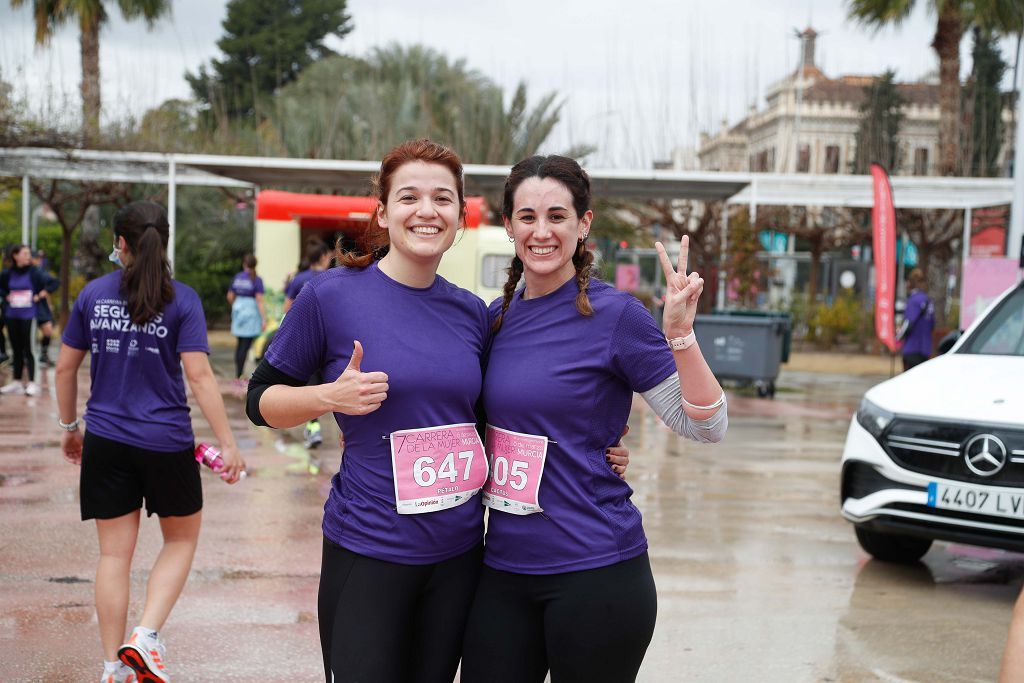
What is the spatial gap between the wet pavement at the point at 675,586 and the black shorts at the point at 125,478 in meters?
0.71

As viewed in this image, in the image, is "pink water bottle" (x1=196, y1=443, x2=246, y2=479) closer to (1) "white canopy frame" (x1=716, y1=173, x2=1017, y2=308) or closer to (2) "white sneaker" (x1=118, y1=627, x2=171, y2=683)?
(2) "white sneaker" (x1=118, y1=627, x2=171, y2=683)

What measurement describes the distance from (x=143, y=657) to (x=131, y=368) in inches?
41.5

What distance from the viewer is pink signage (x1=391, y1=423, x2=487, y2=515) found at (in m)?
2.63

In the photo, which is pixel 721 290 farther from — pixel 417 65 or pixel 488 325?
pixel 488 325

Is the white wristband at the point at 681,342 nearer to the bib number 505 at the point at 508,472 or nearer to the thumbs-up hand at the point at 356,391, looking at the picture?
the bib number 505 at the point at 508,472

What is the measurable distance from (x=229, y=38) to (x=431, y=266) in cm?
5262

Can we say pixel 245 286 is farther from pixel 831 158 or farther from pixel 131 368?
pixel 831 158

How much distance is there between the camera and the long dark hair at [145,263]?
4172 mm

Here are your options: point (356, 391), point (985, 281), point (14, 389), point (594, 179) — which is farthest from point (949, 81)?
point (356, 391)

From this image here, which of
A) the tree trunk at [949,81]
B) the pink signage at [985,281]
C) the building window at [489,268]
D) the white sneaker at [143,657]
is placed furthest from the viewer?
the tree trunk at [949,81]

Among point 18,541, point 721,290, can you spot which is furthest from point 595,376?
point 721,290

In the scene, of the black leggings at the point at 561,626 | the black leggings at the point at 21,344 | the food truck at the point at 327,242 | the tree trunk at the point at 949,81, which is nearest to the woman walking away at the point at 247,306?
the food truck at the point at 327,242

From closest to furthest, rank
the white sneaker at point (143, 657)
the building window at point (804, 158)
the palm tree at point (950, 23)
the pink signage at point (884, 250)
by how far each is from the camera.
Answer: the white sneaker at point (143, 657), the pink signage at point (884, 250), the palm tree at point (950, 23), the building window at point (804, 158)

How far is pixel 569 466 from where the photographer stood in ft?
8.80
